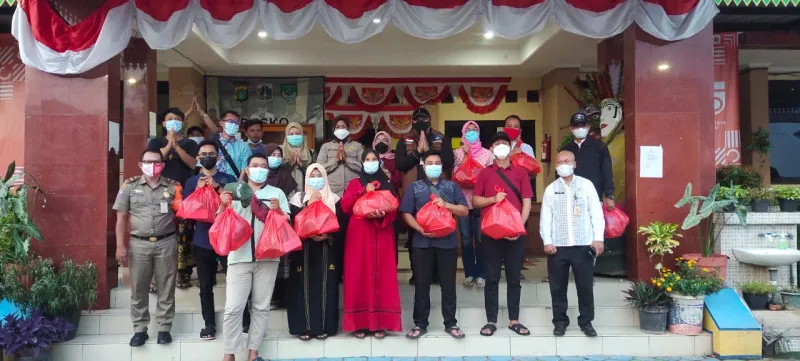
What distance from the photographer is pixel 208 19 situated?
5895 millimetres

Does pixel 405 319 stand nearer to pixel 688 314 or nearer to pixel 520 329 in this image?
pixel 520 329

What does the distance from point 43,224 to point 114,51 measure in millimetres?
1793

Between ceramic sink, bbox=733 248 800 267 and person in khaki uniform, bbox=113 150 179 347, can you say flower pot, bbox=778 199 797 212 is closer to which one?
ceramic sink, bbox=733 248 800 267

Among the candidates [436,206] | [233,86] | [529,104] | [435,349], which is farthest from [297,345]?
[529,104]

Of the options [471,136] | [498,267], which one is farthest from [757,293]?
[471,136]

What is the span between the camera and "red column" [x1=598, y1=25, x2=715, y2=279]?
5953mm

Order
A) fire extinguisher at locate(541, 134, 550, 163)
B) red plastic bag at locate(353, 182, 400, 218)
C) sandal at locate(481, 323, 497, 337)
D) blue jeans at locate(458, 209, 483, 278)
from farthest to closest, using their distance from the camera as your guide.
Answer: fire extinguisher at locate(541, 134, 550, 163)
blue jeans at locate(458, 209, 483, 278)
sandal at locate(481, 323, 497, 337)
red plastic bag at locate(353, 182, 400, 218)

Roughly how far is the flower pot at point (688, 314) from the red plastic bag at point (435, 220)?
7.32 ft

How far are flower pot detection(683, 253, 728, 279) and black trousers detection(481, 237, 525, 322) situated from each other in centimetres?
175

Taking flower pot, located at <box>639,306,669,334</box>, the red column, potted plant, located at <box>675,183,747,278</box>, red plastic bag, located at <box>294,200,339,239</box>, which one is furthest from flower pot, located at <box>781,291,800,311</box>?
red plastic bag, located at <box>294,200,339,239</box>

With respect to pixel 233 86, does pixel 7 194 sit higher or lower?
lower

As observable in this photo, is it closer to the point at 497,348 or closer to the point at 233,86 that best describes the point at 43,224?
the point at 497,348

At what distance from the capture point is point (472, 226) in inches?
236

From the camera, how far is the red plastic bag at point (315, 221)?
4.84 meters
